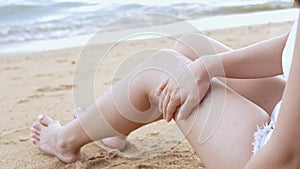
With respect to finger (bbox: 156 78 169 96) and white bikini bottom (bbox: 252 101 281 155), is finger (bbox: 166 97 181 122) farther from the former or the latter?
white bikini bottom (bbox: 252 101 281 155)

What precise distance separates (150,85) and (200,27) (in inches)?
138

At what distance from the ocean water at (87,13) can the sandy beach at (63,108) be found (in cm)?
76

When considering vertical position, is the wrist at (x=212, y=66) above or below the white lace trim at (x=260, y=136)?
above

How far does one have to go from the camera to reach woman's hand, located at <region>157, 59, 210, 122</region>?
1337 mm

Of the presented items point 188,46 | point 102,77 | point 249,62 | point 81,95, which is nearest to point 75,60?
point 102,77

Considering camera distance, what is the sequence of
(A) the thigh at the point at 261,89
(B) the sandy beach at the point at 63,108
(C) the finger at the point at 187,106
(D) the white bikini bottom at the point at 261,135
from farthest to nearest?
(B) the sandy beach at the point at 63,108 → (A) the thigh at the point at 261,89 → (C) the finger at the point at 187,106 → (D) the white bikini bottom at the point at 261,135

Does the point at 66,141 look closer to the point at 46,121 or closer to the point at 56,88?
the point at 46,121

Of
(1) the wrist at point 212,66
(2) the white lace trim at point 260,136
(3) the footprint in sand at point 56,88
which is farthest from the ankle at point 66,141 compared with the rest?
(3) the footprint in sand at point 56,88

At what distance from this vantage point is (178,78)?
1.39 metres

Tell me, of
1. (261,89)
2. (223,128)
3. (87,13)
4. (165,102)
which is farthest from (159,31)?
(223,128)

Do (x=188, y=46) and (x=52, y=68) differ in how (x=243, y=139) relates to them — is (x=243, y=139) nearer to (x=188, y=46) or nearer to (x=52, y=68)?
(x=188, y=46)

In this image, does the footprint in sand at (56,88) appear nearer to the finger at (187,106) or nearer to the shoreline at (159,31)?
the shoreline at (159,31)

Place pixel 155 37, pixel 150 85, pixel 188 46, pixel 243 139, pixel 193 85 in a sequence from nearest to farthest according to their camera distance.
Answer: pixel 243 139
pixel 193 85
pixel 150 85
pixel 188 46
pixel 155 37

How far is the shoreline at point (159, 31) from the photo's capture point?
428 centimetres
